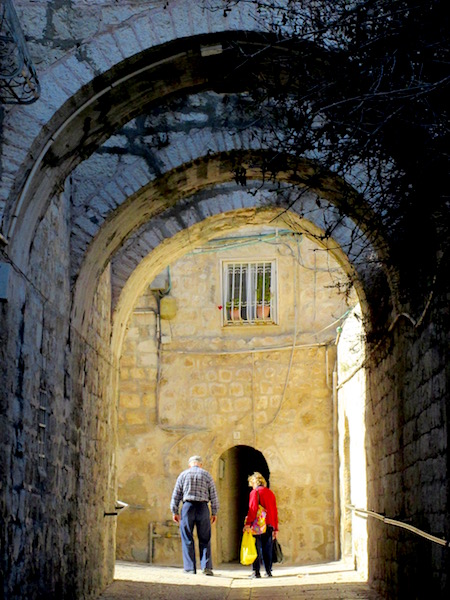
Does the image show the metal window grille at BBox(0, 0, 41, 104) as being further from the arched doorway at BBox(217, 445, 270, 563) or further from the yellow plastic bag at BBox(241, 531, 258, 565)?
the arched doorway at BBox(217, 445, 270, 563)

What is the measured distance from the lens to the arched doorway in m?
17.4

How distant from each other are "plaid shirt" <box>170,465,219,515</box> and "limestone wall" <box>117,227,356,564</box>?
14.2ft

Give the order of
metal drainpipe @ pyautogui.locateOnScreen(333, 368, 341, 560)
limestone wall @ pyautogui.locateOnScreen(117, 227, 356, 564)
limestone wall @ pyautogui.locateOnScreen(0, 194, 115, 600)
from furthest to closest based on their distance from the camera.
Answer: limestone wall @ pyautogui.locateOnScreen(117, 227, 356, 564) → metal drainpipe @ pyautogui.locateOnScreen(333, 368, 341, 560) → limestone wall @ pyautogui.locateOnScreen(0, 194, 115, 600)

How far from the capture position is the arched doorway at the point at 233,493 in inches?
685

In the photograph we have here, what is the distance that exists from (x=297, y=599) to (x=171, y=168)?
12.8ft


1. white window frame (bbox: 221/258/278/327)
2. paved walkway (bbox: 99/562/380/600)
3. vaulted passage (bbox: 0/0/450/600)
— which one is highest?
white window frame (bbox: 221/258/278/327)

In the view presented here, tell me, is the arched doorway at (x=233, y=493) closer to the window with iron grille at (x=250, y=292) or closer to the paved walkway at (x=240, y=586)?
the window with iron grille at (x=250, y=292)

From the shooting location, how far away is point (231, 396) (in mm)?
16703

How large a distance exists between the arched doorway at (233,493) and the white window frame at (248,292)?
257 centimetres

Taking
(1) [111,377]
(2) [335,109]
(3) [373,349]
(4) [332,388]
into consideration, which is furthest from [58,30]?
(4) [332,388]

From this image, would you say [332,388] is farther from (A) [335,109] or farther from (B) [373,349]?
(A) [335,109]

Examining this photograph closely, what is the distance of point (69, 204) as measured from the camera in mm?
8141

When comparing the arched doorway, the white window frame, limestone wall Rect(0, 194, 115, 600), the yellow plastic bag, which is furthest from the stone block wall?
the arched doorway

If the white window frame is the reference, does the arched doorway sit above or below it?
below
